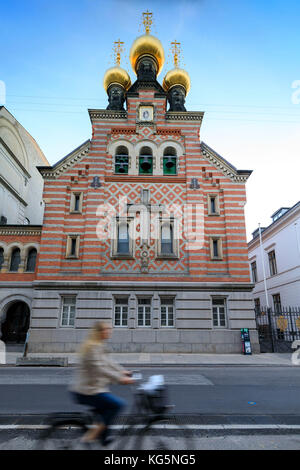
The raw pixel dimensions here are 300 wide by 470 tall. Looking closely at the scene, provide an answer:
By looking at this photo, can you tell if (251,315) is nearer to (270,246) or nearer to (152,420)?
(270,246)

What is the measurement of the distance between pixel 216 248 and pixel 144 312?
685cm

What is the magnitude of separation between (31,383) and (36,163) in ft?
86.0

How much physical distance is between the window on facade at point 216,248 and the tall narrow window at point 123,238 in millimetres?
6036

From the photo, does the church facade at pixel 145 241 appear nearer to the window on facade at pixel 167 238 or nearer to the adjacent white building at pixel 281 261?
the window on facade at pixel 167 238

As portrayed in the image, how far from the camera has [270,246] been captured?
91.7ft

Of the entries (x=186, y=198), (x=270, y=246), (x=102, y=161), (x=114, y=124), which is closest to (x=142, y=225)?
(x=186, y=198)

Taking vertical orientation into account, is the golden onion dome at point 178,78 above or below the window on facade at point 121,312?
above

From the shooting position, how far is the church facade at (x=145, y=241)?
1798 cm

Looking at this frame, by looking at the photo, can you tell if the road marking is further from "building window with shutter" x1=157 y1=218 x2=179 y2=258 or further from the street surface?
"building window with shutter" x1=157 y1=218 x2=179 y2=258

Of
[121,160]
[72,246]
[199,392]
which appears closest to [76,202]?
[72,246]

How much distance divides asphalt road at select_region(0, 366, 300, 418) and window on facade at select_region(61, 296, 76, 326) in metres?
6.22

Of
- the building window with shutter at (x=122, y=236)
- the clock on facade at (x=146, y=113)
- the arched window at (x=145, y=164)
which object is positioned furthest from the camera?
the clock on facade at (x=146, y=113)

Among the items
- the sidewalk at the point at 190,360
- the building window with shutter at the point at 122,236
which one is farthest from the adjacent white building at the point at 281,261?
the building window with shutter at the point at 122,236
